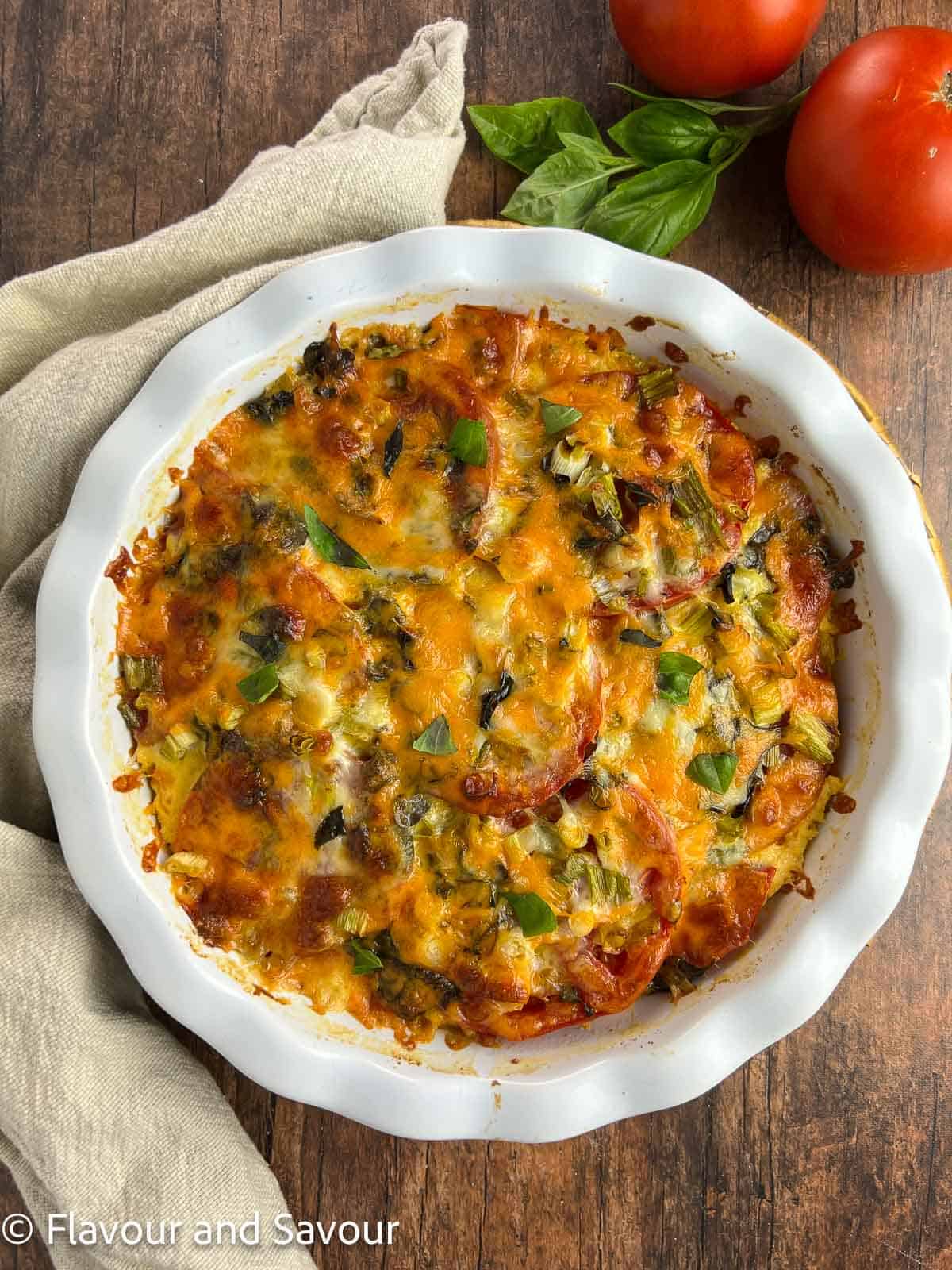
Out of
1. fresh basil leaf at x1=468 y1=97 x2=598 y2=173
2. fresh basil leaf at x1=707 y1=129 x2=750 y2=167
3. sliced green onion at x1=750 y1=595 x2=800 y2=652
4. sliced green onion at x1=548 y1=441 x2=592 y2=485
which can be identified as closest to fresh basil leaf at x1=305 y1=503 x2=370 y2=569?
sliced green onion at x1=548 y1=441 x2=592 y2=485

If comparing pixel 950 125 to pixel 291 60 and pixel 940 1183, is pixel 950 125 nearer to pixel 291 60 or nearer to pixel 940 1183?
pixel 291 60

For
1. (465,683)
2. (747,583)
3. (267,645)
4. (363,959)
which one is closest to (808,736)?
(747,583)

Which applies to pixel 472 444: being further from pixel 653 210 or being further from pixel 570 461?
pixel 653 210

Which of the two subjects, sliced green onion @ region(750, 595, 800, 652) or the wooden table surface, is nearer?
sliced green onion @ region(750, 595, 800, 652)

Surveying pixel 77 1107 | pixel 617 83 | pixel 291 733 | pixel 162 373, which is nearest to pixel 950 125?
pixel 617 83

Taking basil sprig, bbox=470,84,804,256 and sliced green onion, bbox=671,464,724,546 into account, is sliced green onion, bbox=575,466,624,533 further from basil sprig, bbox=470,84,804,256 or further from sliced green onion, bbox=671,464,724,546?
basil sprig, bbox=470,84,804,256

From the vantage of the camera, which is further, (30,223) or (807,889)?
(30,223)
